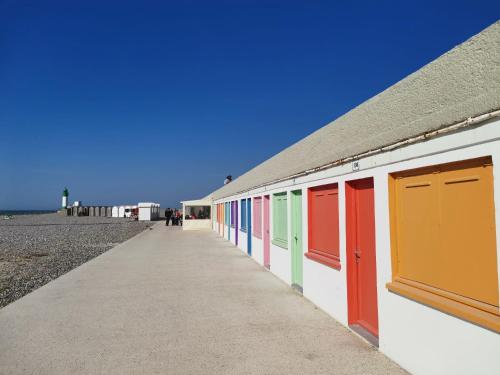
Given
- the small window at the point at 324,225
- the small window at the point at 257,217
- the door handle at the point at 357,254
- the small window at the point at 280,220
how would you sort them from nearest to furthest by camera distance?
1. the door handle at the point at 357,254
2. the small window at the point at 324,225
3. the small window at the point at 280,220
4. the small window at the point at 257,217

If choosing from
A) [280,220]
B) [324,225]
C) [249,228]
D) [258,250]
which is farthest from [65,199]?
[324,225]

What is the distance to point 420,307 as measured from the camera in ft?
14.0

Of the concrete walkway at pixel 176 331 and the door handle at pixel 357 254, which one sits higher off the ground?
the door handle at pixel 357 254

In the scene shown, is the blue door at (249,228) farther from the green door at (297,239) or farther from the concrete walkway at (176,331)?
the green door at (297,239)

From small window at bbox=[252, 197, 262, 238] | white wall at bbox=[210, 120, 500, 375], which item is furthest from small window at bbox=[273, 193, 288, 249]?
white wall at bbox=[210, 120, 500, 375]

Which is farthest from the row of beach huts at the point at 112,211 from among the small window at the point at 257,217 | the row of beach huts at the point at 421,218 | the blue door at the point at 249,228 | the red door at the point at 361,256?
the red door at the point at 361,256

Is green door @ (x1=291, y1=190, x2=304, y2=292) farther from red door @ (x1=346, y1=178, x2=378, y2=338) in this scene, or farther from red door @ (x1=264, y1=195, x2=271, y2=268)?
red door @ (x1=264, y1=195, x2=271, y2=268)

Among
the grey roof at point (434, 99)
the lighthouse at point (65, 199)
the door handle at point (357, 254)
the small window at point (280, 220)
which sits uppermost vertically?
the lighthouse at point (65, 199)

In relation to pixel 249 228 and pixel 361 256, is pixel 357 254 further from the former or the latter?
pixel 249 228

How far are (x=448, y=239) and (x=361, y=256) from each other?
2108 mm

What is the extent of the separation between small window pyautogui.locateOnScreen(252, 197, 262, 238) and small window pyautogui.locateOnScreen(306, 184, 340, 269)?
5.21 meters

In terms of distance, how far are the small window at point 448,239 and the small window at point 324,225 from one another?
1.90 metres

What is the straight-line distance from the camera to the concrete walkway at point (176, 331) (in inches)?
187

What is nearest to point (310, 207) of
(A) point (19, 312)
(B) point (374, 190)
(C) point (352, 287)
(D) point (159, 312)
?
(C) point (352, 287)
